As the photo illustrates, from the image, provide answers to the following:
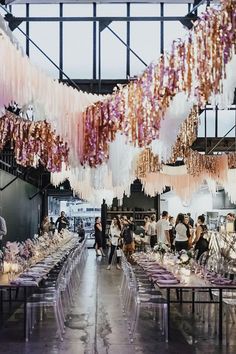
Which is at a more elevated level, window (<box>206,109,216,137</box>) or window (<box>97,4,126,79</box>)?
window (<box>97,4,126,79</box>)

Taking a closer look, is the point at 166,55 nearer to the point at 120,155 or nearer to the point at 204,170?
the point at 120,155

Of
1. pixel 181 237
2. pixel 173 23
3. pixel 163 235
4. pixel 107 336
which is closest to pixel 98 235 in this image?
pixel 163 235

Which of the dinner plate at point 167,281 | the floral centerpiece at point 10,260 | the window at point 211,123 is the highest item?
the window at point 211,123

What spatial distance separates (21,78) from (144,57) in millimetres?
9656

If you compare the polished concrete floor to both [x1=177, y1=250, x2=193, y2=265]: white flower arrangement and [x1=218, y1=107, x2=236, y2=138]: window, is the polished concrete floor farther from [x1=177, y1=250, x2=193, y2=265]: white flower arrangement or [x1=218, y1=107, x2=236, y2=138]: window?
[x1=218, y1=107, x2=236, y2=138]: window

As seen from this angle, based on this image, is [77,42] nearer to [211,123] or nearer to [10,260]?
[211,123]

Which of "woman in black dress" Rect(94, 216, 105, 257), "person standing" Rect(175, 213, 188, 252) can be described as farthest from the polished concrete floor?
"woman in black dress" Rect(94, 216, 105, 257)

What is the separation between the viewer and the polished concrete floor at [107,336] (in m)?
6.80

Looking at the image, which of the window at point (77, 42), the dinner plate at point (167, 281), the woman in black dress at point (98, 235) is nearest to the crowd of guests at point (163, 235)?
the woman in black dress at point (98, 235)

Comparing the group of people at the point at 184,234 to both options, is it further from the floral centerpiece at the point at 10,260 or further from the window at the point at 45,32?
the floral centerpiece at the point at 10,260

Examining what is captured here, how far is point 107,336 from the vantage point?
748cm

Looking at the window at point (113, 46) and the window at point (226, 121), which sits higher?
the window at point (113, 46)

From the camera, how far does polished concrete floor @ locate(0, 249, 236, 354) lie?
6.80 meters

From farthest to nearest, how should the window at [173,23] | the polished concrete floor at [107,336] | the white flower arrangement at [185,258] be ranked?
1. the window at [173,23]
2. the white flower arrangement at [185,258]
3. the polished concrete floor at [107,336]
